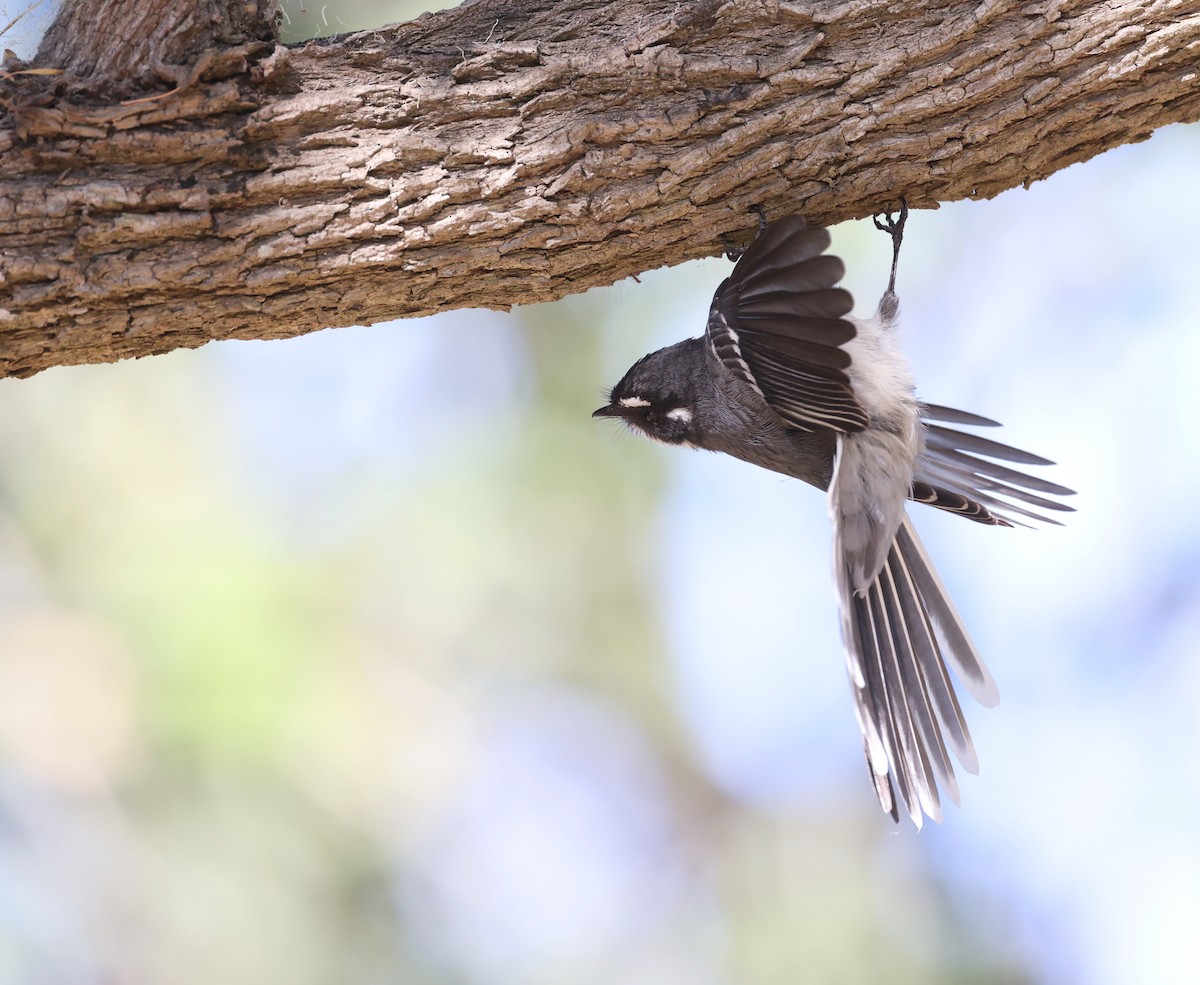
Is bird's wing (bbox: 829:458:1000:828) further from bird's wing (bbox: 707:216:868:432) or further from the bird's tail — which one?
bird's wing (bbox: 707:216:868:432)

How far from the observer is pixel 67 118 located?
201 cm

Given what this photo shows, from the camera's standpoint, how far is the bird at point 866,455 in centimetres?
228

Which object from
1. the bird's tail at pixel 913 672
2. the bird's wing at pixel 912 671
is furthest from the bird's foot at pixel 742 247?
the bird's tail at pixel 913 672

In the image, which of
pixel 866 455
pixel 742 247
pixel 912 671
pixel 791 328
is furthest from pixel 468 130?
pixel 912 671

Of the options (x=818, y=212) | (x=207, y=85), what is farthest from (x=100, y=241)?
(x=818, y=212)

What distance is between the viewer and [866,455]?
2.56m

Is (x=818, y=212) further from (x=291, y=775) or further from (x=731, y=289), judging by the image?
(x=291, y=775)

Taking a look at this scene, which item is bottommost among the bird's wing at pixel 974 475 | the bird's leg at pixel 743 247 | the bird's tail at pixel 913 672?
the bird's tail at pixel 913 672

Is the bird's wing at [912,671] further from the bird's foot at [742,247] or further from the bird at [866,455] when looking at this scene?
the bird's foot at [742,247]

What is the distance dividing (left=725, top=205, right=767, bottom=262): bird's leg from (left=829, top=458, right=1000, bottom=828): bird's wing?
1.74ft

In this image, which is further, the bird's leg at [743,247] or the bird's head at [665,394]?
the bird's head at [665,394]

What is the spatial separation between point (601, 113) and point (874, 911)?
3.59 m

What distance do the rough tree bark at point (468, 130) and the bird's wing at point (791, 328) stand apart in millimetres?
171

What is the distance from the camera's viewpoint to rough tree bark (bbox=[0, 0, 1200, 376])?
205 centimetres
